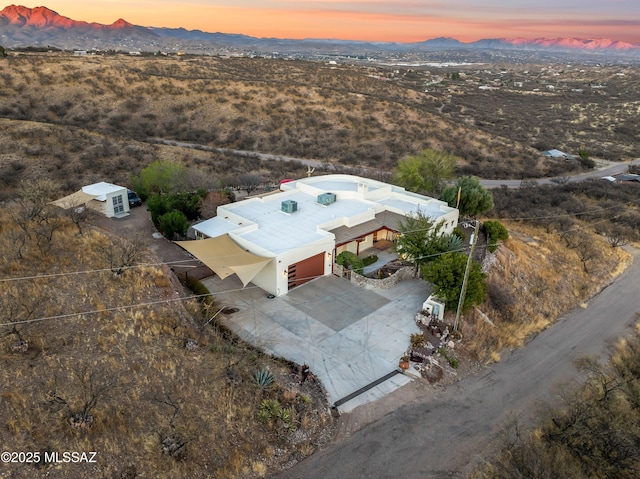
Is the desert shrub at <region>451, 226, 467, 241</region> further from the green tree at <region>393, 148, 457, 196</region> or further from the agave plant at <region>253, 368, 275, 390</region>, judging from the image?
the agave plant at <region>253, 368, 275, 390</region>

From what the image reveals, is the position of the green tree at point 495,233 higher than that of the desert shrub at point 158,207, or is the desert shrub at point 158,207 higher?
the desert shrub at point 158,207

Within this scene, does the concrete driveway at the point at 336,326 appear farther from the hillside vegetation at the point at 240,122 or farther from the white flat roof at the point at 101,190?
the hillside vegetation at the point at 240,122

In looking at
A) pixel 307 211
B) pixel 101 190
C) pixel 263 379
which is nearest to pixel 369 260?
pixel 307 211

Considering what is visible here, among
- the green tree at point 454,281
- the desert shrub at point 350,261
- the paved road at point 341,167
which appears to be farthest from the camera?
the paved road at point 341,167

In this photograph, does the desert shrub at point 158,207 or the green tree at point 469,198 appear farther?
the green tree at point 469,198

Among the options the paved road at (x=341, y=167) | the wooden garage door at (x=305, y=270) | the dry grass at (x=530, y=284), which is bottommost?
the paved road at (x=341, y=167)

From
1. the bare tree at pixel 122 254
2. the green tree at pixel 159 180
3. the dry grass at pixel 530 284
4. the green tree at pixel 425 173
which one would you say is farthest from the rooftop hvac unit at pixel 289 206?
the green tree at pixel 425 173

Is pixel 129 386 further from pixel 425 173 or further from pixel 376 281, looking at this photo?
pixel 425 173
